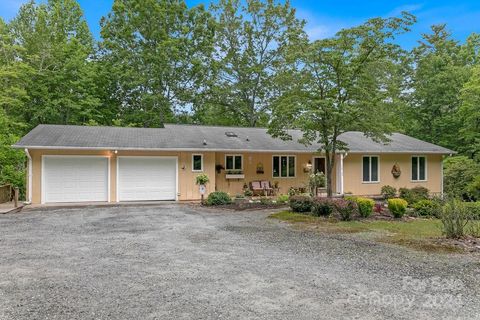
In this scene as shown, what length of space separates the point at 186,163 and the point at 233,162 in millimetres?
2420

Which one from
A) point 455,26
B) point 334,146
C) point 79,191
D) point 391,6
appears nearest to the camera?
point 334,146

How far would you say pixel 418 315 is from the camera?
3.55 meters

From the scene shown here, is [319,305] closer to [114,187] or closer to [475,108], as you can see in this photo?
[114,187]

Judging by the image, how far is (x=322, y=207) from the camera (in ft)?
35.7

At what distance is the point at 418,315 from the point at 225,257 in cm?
314

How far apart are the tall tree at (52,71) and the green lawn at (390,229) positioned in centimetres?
1727

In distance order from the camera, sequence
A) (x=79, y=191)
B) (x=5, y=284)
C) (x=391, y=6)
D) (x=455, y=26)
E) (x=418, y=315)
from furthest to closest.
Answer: (x=455, y=26) < (x=391, y=6) < (x=79, y=191) < (x=5, y=284) < (x=418, y=315)

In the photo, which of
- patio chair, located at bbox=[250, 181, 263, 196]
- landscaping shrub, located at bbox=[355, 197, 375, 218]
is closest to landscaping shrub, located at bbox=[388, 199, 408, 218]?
landscaping shrub, located at bbox=[355, 197, 375, 218]

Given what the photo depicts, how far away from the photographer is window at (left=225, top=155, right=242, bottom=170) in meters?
16.6

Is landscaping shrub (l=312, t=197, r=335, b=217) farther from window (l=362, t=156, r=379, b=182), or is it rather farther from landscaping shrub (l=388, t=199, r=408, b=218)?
window (l=362, t=156, r=379, b=182)

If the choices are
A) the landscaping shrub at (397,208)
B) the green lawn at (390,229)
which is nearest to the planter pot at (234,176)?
the green lawn at (390,229)

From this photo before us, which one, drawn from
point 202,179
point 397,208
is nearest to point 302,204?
point 397,208

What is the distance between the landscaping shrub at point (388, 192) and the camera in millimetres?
16812

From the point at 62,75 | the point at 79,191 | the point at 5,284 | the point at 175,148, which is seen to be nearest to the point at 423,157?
the point at 175,148
